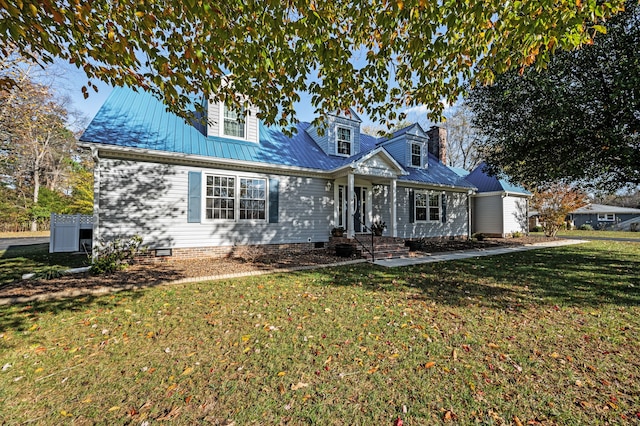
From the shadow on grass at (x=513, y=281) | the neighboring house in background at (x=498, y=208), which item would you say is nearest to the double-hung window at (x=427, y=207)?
the neighboring house in background at (x=498, y=208)

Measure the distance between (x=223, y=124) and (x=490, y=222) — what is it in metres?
17.9

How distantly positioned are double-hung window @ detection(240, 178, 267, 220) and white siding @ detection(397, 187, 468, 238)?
23.5ft

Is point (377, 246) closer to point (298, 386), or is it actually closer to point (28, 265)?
point (298, 386)

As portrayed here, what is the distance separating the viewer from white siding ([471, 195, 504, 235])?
18094mm

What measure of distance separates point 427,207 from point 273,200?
8.97 metres

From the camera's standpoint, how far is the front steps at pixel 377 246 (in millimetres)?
10255

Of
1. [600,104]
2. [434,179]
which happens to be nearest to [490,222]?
[434,179]

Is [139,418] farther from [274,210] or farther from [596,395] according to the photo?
[274,210]

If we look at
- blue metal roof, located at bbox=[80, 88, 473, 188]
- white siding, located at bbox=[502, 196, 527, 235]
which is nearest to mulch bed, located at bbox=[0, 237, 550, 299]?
blue metal roof, located at bbox=[80, 88, 473, 188]

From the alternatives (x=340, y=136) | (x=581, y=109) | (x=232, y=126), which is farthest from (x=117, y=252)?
(x=581, y=109)

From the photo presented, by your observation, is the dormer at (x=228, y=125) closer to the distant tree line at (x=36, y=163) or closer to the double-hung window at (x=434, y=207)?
the distant tree line at (x=36, y=163)

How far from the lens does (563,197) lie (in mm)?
18188

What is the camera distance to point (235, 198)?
1015cm

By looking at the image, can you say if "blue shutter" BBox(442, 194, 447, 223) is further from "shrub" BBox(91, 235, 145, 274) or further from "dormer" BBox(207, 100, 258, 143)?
"shrub" BBox(91, 235, 145, 274)
